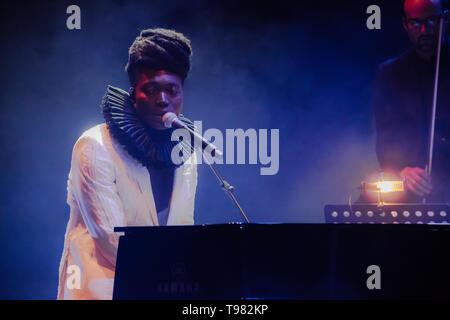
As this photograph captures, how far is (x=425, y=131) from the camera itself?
3.65 meters

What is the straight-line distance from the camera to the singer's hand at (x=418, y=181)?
3.51 meters

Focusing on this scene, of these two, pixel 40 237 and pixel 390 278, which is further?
pixel 40 237

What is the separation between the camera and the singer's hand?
3.51 meters

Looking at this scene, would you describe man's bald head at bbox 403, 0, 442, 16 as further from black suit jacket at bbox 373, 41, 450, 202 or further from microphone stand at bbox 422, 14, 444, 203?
black suit jacket at bbox 373, 41, 450, 202

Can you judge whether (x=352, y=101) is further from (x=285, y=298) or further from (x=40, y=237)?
(x=40, y=237)

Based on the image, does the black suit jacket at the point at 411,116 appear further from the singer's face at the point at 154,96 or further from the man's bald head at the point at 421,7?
the singer's face at the point at 154,96

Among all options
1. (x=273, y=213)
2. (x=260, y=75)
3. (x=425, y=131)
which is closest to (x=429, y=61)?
(x=425, y=131)

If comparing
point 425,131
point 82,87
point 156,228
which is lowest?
point 156,228

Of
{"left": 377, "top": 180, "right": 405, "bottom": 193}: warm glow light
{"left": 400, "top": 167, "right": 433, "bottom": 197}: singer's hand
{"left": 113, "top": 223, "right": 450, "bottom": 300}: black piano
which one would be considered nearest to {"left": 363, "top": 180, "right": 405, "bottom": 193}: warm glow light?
{"left": 377, "top": 180, "right": 405, "bottom": 193}: warm glow light

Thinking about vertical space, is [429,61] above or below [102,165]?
above

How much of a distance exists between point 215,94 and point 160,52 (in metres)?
0.56

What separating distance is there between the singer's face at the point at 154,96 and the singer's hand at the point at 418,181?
1.85 meters

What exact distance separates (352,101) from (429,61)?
667mm

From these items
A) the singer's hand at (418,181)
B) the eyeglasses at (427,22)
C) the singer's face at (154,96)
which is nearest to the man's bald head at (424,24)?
the eyeglasses at (427,22)
